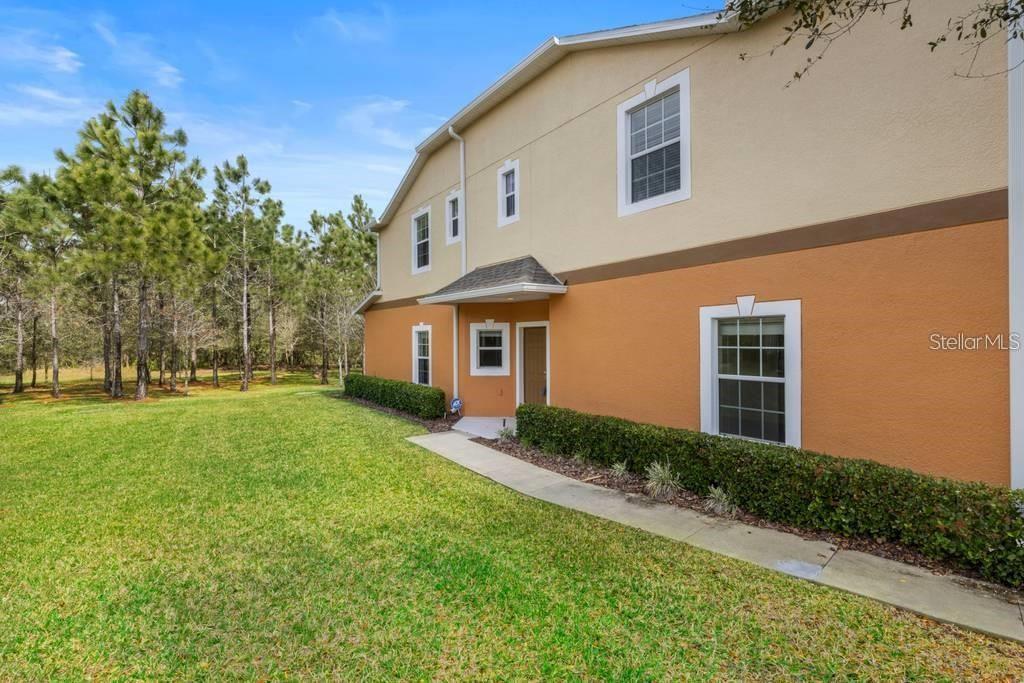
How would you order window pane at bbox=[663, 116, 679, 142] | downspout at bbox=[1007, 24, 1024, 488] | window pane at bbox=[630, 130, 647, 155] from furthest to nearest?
window pane at bbox=[630, 130, 647, 155] < window pane at bbox=[663, 116, 679, 142] < downspout at bbox=[1007, 24, 1024, 488]

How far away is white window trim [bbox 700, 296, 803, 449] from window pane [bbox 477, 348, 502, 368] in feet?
20.2

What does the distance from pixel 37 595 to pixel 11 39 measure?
1142 centimetres

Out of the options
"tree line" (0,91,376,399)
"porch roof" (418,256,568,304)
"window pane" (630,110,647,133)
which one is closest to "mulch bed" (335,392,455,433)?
"porch roof" (418,256,568,304)

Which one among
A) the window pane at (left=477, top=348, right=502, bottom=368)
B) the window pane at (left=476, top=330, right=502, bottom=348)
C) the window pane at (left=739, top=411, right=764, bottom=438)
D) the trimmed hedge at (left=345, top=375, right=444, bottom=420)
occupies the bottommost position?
the trimmed hedge at (left=345, top=375, right=444, bottom=420)

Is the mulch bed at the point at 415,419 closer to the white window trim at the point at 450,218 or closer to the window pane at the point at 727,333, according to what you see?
the white window trim at the point at 450,218

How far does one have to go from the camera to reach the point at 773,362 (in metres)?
6.06

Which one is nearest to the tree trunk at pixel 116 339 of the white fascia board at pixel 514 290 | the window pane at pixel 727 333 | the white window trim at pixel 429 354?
the white window trim at pixel 429 354

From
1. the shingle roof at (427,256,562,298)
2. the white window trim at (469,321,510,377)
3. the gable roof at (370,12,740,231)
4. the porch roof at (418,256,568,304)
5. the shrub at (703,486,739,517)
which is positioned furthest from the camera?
the white window trim at (469,321,510,377)

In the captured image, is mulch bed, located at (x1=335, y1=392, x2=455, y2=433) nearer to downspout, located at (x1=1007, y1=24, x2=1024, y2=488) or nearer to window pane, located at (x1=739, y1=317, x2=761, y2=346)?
window pane, located at (x1=739, y1=317, x2=761, y2=346)

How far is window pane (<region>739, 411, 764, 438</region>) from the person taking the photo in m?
6.26

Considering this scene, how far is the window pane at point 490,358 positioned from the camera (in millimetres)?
11992

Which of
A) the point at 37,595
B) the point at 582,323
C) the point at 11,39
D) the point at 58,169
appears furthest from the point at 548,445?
the point at 58,169

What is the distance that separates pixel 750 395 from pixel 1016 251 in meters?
2.98

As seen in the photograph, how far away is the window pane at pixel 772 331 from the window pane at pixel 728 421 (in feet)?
3.54
